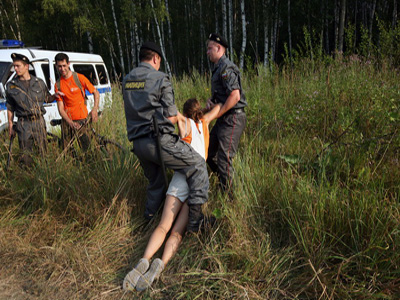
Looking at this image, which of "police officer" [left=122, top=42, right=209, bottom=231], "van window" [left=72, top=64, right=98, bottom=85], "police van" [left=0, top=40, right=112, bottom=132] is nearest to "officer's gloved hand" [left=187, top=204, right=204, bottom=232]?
"police officer" [left=122, top=42, right=209, bottom=231]

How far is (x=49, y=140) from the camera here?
409cm

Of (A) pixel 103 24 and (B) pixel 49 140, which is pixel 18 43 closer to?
(B) pixel 49 140

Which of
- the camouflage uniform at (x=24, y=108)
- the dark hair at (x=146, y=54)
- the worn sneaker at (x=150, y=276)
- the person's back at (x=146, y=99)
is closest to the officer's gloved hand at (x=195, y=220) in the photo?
the worn sneaker at (x=150, y=276)

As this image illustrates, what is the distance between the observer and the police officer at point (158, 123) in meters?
2.53

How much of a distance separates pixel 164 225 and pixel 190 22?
2473 cm

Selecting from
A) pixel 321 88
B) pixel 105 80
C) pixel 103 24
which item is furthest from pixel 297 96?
pixel 103 24

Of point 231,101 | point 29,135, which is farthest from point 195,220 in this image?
point 29,135

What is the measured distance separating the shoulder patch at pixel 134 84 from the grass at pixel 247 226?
115 centimetres

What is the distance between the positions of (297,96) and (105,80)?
7294 mm

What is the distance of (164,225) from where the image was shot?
8.50 ft

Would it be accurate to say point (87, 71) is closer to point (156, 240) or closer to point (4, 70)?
point (4, 70)

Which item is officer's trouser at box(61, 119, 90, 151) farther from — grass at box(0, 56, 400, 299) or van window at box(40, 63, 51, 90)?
van window at box(40, 63, 51, 90)

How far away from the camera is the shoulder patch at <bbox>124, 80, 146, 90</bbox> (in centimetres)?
251

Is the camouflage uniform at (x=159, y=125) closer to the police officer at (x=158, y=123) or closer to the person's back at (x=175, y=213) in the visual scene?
the police officer at (x=158, y=123)
